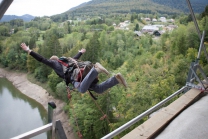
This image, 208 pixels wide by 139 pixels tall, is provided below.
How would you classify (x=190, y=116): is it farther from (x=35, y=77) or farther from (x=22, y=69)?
(x=22, y=69)

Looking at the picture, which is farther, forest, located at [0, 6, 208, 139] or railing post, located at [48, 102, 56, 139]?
forest, located at [0, 6, 208, 139]

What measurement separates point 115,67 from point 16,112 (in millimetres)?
11094

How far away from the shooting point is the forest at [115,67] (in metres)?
9.54

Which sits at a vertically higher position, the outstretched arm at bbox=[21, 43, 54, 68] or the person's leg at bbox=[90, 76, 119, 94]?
the outstretched arm at bbox=[21, 43, 54, 68]

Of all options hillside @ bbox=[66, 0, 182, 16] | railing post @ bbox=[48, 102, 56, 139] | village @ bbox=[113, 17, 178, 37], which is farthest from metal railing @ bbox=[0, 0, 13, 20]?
hillside @ bbox=[66, 0, 182, 16]

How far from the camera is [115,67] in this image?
20.4 metres

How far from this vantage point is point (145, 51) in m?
22.3

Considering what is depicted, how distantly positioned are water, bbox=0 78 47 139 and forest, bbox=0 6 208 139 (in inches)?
78.4

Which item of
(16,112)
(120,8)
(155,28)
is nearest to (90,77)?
(16,112)

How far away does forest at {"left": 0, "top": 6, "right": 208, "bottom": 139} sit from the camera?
9.54 meters

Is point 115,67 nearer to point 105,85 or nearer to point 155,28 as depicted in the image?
point 155,28

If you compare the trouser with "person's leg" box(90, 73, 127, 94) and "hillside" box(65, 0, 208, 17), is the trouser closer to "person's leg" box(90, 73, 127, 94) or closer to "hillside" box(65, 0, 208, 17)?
"person's leg" box(90, 73, 127, 94)

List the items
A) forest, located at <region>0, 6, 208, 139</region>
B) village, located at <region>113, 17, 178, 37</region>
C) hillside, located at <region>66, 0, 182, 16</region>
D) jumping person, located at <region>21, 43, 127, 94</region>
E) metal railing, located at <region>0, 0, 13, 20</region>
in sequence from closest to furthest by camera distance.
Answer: metal railing, located at <region>0, 0, 13, 20</region>, jumping person, located at <region>21, 43, 127, 94</region>, forest, located at <region>0, 6, 208, 139</region>, village, located at <region>113, 17, 178, 37</region>, hillside, located at <region>66, 0, 182, 16</region>

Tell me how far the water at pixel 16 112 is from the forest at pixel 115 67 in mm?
1991
